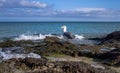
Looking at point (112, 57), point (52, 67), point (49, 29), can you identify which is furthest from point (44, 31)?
point (52, 67)

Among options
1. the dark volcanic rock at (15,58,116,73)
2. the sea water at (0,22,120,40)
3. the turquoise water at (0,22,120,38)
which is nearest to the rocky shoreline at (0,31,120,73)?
the dark volcanic rock at (15,58,116,73)

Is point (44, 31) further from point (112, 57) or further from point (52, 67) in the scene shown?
point (52, 67)

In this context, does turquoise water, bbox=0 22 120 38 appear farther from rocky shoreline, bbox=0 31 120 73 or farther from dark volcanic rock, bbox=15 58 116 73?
dark volcanic rock, bbox=15 58 116 73

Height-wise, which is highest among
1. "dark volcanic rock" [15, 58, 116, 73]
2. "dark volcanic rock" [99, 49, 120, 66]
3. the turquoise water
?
"dark volcanic rock" [15, 58, 116, 73]

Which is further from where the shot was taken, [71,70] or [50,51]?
[50,51]

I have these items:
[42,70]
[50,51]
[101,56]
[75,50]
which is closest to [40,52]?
[50,51]

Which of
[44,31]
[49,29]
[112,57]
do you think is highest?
[112,57]

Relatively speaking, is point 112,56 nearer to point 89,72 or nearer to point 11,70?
point 89,72

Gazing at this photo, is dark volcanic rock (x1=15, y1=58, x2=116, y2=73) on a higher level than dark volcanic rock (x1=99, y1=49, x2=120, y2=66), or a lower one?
higher

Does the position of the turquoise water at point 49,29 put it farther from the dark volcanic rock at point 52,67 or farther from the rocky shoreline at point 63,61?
the dark volcanic rock at point 52,67

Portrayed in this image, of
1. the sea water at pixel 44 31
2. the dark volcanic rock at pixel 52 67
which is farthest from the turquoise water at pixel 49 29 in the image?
the dark volcanic rock at pixel 52 67

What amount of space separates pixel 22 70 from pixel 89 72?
2.80 metres

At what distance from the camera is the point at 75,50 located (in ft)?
68.3

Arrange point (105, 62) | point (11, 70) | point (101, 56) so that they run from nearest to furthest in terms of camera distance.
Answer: point (11, 70) < point (105, 62) < point (101, 56)
